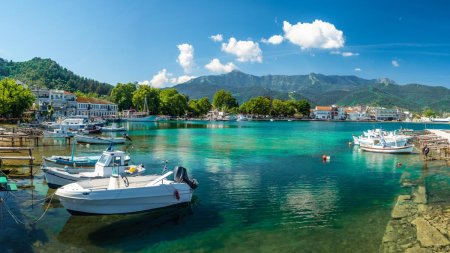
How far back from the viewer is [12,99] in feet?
257

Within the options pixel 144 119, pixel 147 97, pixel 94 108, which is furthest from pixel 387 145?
pixel 147 97

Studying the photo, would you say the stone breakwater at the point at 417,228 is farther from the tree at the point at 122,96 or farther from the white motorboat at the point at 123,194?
the tree at the point at 122,96

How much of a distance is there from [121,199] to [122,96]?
536 feet

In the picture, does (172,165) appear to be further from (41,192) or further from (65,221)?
(65,221)

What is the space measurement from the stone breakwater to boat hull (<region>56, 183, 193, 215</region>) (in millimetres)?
11819

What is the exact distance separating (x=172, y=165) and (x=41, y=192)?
A: 48.9 feet

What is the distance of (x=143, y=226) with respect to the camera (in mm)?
17812

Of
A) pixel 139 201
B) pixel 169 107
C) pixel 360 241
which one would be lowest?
pixel 360 241

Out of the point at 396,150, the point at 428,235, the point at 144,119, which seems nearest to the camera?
the point at 428,235

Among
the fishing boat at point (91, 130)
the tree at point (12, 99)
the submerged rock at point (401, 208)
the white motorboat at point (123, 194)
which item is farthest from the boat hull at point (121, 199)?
the tree at point (12, 99)

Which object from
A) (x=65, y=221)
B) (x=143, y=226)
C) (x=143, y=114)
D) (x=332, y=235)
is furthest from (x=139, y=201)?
(x=143, y=114)

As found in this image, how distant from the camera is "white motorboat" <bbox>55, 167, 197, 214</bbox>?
57.4ft

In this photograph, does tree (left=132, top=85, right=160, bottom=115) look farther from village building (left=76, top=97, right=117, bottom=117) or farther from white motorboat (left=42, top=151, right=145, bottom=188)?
white motorboat (left=42, top=151, right=145, bottom=188)

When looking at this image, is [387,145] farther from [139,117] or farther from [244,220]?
[139,117]
